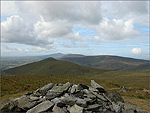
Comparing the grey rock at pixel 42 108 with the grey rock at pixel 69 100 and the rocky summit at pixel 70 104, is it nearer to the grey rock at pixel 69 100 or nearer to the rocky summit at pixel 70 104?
the rocky summit at pixel 70 104

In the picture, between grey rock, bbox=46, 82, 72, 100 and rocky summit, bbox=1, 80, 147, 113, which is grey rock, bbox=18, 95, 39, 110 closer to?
rocky summit, bbox=1, 80, 147, 113

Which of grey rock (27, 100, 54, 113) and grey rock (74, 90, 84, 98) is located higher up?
grey rock (74, 90, 84, 98)

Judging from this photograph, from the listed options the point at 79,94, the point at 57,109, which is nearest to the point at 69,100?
the point at 57,109

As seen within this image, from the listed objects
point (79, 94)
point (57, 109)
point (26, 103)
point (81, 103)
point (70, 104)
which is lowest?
point (26, 103)

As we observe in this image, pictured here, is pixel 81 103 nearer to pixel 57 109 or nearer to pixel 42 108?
pixel 57 109

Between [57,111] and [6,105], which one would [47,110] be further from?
[6,105]

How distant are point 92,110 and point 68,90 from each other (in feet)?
14.5

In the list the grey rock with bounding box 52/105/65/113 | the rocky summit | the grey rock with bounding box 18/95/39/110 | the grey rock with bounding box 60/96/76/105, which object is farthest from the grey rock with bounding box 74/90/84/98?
the grey rock with bounding box 18/95/39/110

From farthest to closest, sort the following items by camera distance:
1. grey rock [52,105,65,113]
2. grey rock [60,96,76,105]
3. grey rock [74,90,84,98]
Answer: grey rock [74,90,84,98]
grey rock [60,96,76,105]
grey rock [52,105,65,113]

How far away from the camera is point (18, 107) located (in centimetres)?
1394

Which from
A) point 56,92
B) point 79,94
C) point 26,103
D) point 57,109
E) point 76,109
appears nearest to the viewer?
point 76,109

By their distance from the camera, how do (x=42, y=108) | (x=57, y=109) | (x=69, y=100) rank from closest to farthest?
1. (x=57, y=109)
2. (x=42, y=108)
3. (x=69, y=100)

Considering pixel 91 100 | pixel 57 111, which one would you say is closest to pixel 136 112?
pixel 91 100

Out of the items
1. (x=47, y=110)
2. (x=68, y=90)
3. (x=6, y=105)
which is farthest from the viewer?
(x=68, y=90)
